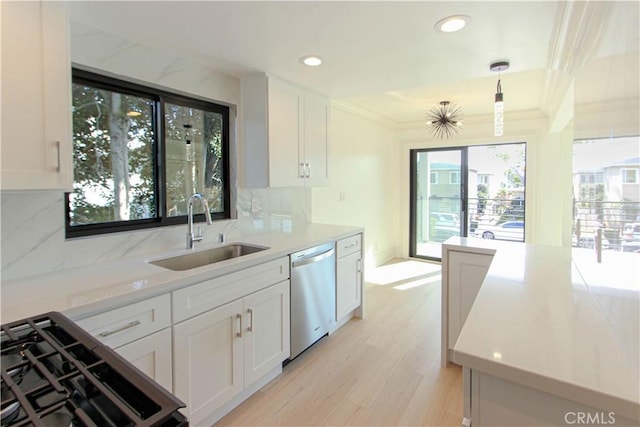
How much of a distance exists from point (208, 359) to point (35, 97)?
1.48m

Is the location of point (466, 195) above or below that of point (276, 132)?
below

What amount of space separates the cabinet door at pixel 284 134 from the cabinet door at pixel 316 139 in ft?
0.31

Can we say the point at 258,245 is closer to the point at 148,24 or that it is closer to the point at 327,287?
the point at 327,287

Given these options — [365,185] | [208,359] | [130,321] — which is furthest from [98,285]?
[365,185]

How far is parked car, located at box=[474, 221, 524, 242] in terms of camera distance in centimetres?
483

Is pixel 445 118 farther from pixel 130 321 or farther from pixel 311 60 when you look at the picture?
pixel 130 321

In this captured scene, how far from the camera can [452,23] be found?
1.78 meters

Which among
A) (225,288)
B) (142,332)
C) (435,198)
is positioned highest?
(435,198)

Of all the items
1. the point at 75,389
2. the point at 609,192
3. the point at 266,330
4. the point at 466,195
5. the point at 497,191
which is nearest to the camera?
the point at 75,389

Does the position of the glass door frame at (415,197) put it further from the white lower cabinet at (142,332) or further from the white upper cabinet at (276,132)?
the white lower cabinet at (142,332)

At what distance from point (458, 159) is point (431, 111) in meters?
1.09

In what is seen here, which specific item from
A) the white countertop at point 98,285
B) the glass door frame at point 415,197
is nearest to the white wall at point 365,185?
the glass door frame at point 415,197

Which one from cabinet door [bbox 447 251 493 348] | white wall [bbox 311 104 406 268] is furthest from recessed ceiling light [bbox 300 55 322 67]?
cabinet door [bbox 447 251 493 348]

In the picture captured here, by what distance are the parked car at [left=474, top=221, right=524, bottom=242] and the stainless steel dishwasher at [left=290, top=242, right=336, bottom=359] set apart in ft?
11.1
